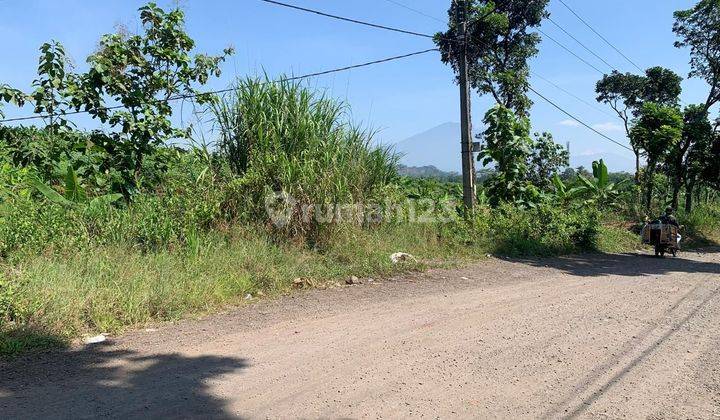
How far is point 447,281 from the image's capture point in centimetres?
790

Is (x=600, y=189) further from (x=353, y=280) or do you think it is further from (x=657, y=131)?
(x=353, y=280)

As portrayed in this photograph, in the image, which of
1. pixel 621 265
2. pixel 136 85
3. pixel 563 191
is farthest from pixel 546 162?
pixel 136 85

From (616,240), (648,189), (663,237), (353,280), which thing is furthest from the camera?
(648,189)

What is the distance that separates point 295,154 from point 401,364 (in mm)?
5218

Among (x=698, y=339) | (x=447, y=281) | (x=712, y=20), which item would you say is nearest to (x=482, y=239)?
(x=447, y=281)

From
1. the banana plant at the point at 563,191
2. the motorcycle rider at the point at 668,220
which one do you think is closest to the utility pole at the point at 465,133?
the banana plant at the point at 563,191

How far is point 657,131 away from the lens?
15.9 m

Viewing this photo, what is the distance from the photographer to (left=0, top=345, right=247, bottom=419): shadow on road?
3.26 meters

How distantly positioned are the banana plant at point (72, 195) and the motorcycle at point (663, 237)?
1146 centimetres

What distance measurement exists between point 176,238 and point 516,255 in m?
6.83

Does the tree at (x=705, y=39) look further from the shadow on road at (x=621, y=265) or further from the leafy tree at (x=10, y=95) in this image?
the leafy tree at (x=10, y=95)

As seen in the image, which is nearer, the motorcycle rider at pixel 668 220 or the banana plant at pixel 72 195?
the banana plant at pixel 72 195

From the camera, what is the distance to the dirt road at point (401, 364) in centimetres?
341

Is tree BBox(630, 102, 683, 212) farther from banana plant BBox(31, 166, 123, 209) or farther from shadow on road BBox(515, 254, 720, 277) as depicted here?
banana plant BBox(31, 166, 123, 209)
